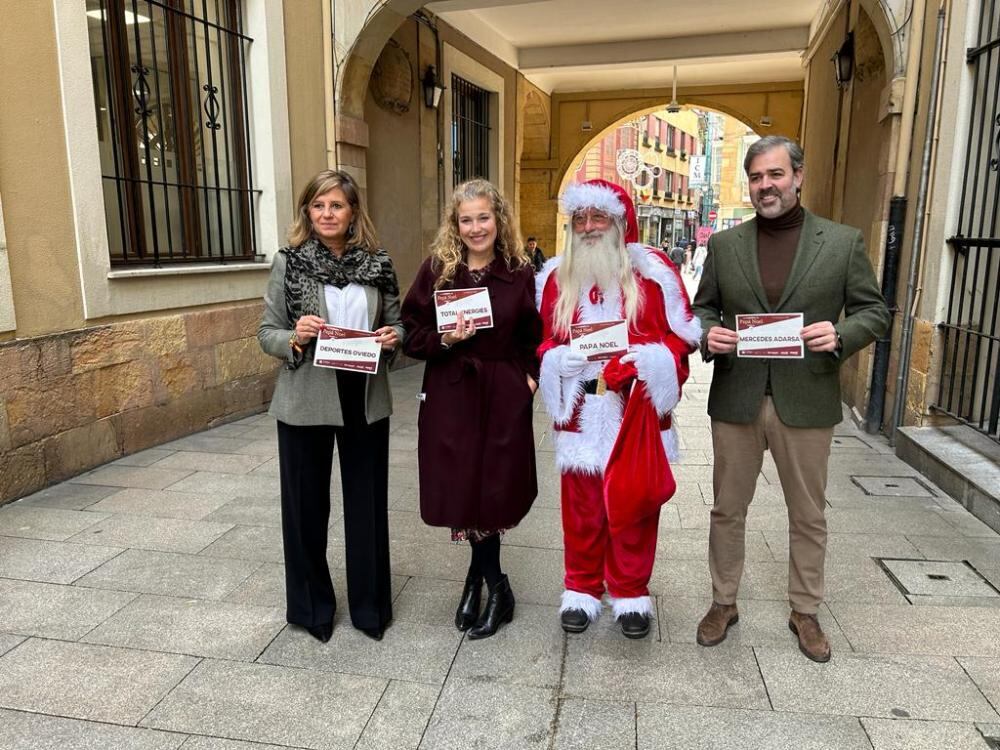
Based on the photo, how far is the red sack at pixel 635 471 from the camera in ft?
8.65

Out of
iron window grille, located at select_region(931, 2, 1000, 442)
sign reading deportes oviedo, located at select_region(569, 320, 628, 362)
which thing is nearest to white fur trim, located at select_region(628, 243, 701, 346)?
sign reading deportes oviedo, located at select_region(569, 320, 628, 362)

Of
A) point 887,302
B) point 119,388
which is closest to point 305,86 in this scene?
point 119,388

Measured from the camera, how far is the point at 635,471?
8.65 ft

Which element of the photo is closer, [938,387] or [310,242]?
[310,242]

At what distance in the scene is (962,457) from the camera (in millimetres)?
4617

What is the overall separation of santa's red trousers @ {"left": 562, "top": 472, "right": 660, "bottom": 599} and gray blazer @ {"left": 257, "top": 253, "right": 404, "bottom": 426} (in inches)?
32.0

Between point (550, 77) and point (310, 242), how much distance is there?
13.0 meters

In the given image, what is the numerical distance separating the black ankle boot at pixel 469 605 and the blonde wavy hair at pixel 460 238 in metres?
1.23

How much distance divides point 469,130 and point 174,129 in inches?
259

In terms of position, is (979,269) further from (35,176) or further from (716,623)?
(35,176)

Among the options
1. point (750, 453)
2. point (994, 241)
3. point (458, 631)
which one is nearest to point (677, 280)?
point (750, 453)

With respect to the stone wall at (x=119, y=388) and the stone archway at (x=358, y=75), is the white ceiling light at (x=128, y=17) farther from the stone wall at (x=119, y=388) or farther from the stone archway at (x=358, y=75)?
the stone wall at (x=119, y=388)

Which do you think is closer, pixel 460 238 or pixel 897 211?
pixel 460 238

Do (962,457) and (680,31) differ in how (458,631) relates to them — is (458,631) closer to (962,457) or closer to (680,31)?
(962,457)
